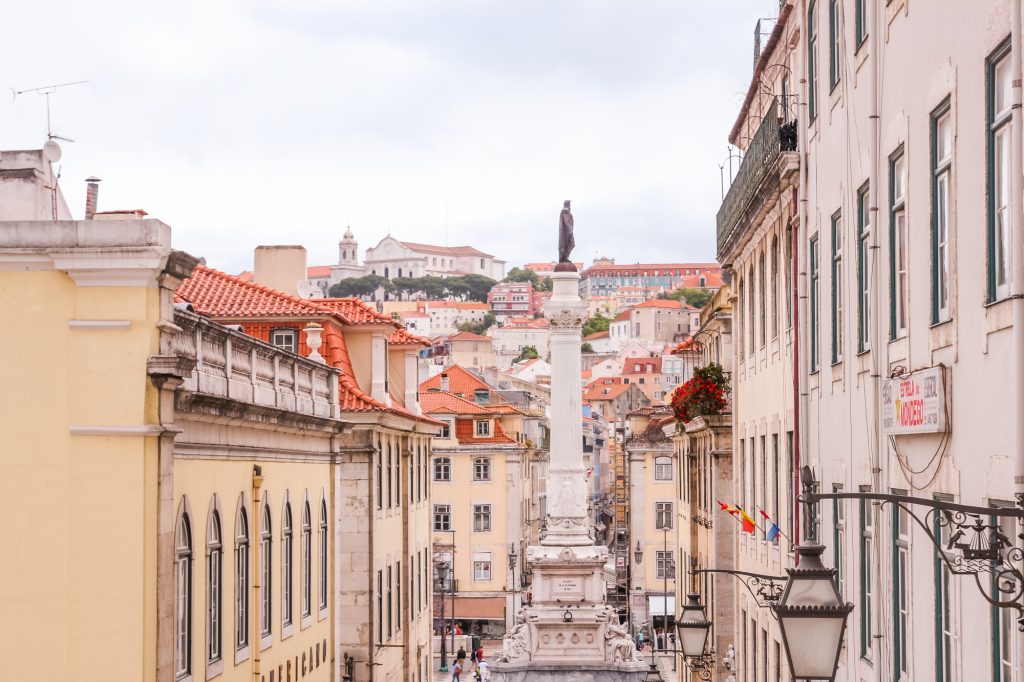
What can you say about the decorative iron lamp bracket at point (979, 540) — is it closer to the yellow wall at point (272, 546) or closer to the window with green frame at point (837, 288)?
the window with green frame at point (837, 288)

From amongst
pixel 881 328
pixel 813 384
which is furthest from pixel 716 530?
pixel 881 328

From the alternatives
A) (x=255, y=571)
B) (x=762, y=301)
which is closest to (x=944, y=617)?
(x=762, y=301)

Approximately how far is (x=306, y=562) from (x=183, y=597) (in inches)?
377

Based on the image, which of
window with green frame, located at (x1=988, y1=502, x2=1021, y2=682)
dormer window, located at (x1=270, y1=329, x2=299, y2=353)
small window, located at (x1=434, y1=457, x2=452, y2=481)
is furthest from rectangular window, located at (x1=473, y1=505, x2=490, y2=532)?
window with green frame, located at (x1=988, y1=502, x2=1021, y2=682)

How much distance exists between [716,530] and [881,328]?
19.7 m

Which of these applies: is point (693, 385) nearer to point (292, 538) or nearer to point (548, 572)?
point (292, 538)

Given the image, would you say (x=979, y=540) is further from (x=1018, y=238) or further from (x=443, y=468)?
(x=443, y=468)

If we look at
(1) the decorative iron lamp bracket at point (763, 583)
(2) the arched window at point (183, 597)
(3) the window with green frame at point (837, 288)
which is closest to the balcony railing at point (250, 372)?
(2) the arched window at point (183, 597)

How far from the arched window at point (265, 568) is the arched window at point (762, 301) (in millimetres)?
8054

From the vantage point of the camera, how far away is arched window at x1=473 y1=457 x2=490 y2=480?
257 ft

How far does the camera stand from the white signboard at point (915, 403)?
36.6 feet

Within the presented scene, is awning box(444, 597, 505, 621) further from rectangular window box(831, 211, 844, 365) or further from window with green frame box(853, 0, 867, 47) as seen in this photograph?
window with green frame box(853, 0, 867, 47)

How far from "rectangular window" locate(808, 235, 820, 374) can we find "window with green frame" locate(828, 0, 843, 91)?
2012mm

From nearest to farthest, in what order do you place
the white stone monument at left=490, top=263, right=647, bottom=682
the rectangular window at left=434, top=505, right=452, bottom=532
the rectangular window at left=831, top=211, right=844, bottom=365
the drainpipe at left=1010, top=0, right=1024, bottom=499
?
1. the drainpipe at left=1010, top=0, right=1024, bottom=499
2. the rectangular window at left=831, top=211, right=844, bottom=365
3. the white stone monument at left=490, top=263, right=647, bottom=682
4. the rectangular window at left=434, top=505, right=452, bottom=532
